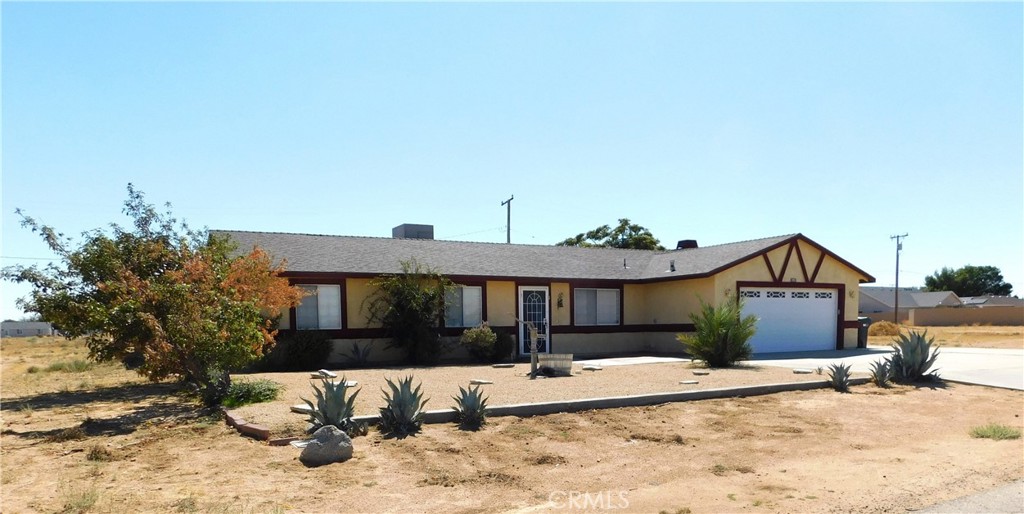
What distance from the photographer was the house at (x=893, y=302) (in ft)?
206

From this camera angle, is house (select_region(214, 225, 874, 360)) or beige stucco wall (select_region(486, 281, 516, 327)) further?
beige stucco wall (select_region(486, 281, 516, 327))

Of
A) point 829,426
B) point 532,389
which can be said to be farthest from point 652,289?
point 829,426

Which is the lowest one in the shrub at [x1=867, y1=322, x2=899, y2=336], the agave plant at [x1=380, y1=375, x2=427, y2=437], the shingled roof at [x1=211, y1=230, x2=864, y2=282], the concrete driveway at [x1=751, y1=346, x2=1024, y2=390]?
the shrub at [x1=867, y1=322, x2=899, y2=336]

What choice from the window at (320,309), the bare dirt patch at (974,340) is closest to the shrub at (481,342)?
the window at (320,309)

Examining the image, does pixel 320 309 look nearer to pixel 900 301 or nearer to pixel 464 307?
pixel 464 307

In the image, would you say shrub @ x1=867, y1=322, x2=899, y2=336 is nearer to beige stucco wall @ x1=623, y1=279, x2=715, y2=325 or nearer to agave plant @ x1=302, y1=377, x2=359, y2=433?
beige stucco wall @ x1=623, y1=279, x2=715, y2=325

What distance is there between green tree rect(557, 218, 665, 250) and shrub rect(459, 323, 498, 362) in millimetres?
25908

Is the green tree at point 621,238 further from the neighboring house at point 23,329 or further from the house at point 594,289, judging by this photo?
the neighboring house at point 23,329

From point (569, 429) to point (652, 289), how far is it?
595 inches

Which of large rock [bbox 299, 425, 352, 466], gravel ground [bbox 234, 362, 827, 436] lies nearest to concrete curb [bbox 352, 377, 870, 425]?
gravel ground [bbox 234, 362, 827, 436]

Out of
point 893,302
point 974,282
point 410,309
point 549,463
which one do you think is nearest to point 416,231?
point 410,309

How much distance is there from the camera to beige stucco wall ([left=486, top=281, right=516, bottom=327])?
21000 millimetres

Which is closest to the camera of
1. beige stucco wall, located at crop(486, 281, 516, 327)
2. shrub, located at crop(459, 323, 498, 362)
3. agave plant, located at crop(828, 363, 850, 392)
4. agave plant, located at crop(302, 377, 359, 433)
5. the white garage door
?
agave plant, located at crop(302, 377, 359, 433)

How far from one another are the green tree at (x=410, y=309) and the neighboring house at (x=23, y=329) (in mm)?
67943
